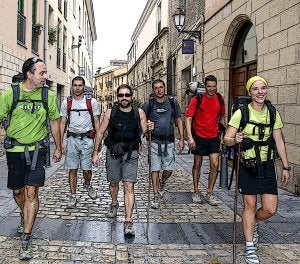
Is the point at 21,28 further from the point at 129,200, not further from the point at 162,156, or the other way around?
the point at 129,200

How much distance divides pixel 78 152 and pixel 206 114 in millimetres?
1925

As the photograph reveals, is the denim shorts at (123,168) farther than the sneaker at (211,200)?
No

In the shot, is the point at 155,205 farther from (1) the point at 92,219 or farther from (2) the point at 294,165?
(2) the point at 294,165

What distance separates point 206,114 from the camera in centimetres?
591

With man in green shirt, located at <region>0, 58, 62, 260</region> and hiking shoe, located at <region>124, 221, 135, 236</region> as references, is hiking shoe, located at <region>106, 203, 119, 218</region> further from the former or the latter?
man in green shirt, located at <region>0, 58, 62, 260</region>

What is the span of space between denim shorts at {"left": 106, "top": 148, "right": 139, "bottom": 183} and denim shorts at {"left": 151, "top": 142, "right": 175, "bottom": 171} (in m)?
1.15

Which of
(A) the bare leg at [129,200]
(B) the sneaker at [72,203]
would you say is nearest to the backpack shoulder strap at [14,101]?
(A) the bare leg at [129,200]

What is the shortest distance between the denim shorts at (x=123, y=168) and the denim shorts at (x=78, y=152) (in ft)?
3.04

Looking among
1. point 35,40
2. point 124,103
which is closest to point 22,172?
point 124,103

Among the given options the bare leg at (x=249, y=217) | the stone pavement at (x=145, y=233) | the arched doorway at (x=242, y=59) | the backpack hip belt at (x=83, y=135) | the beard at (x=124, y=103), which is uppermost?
the arched doorway at (x=242, y=59)

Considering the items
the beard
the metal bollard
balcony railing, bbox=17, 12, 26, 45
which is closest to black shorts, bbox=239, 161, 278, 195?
the beard

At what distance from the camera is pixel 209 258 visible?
3832 mm

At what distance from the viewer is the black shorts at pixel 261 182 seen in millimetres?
3781

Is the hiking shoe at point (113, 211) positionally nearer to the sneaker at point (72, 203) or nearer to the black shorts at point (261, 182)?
the sneaker at point (72, 203)
